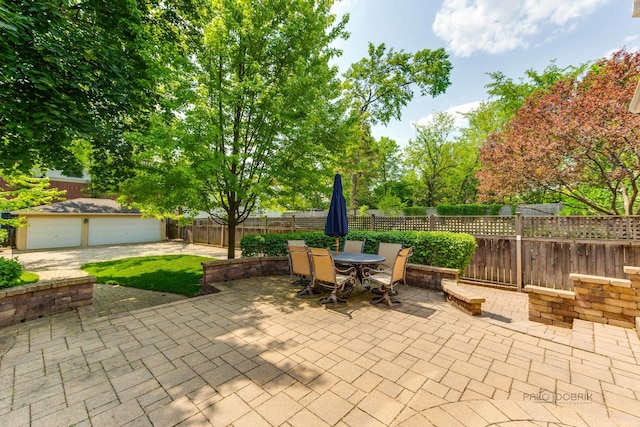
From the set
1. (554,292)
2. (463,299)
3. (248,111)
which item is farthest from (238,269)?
(554,292)

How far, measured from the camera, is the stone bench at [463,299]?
4188 mm

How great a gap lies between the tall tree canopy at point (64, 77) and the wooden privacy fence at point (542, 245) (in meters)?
7.99

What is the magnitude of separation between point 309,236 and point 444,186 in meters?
17.2

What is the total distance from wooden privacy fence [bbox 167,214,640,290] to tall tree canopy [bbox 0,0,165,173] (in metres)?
7.99

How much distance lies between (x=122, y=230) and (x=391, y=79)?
21.9 meters

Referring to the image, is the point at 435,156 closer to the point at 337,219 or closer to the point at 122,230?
the point at 337,219

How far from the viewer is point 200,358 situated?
9.37 ft

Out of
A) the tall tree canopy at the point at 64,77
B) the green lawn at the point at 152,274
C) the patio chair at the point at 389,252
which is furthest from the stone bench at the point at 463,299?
the tall tree canopy at the point at 64,77

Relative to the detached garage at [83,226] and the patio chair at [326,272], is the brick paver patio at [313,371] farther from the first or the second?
the detached garage at [83,226]

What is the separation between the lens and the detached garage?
50.6ft

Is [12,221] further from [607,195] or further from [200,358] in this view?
[607,195]

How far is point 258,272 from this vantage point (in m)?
6.91

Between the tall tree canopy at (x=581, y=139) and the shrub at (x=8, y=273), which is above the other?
the tall tree canopy at (x=581, y=139)

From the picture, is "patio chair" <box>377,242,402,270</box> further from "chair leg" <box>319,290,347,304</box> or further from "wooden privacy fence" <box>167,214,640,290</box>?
"wooden privacy fence" <box>167,214,640,290</box>
